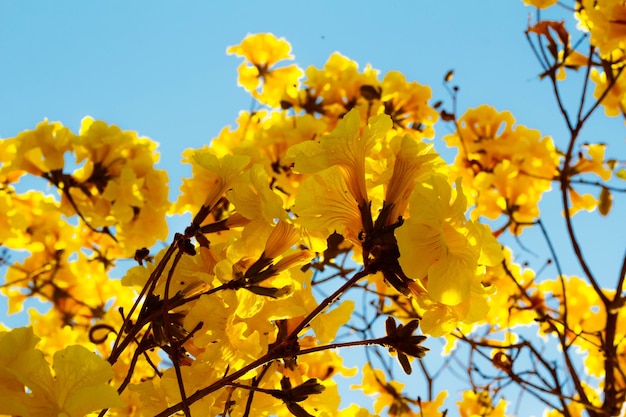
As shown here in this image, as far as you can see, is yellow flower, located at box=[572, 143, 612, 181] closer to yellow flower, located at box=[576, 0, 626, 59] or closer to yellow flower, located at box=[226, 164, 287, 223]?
yellow flower, located at box=[576, 0, 626, 59]

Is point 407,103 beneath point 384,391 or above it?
above

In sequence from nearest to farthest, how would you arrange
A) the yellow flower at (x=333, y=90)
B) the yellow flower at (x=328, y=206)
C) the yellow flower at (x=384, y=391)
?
the yellow flower at (x=328, y=206) < the yellow flower at (x=384, y=391) < the yellow flower at (x=333, y=90)

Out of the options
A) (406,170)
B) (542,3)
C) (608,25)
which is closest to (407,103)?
(542,3)

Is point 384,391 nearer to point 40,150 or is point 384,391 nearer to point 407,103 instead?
point 407,103

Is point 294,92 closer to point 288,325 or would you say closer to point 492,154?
point 492,154

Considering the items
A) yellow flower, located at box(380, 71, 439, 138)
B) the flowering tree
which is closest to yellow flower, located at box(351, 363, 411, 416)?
the flowering tree

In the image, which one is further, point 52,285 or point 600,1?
point 52,285

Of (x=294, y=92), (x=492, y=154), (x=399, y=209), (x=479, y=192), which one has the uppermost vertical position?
(x=294, y=92)

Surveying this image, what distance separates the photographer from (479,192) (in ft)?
11.0

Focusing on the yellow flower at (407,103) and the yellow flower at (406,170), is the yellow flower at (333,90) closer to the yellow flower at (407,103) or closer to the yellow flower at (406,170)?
the yellow flower at (407,103)

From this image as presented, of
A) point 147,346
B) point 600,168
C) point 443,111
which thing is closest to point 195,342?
point 147,346

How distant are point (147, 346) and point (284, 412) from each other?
1.64 ft

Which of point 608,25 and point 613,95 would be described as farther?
Answer: point 613,95

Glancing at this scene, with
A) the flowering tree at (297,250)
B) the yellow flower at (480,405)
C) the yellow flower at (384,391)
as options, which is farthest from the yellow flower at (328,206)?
the yellow flower at (384,391)
